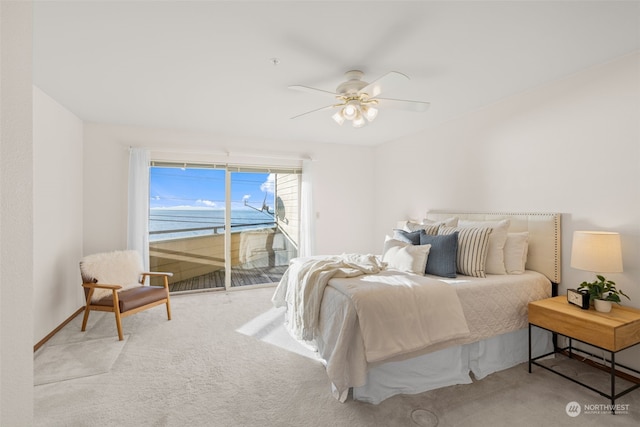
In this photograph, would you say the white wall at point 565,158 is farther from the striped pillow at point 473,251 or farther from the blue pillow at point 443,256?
the blue pillow at point 443,256

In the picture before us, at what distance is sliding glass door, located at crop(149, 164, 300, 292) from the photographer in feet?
15.1

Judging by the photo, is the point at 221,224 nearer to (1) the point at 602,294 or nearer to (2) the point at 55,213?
(2) the point at 55,213

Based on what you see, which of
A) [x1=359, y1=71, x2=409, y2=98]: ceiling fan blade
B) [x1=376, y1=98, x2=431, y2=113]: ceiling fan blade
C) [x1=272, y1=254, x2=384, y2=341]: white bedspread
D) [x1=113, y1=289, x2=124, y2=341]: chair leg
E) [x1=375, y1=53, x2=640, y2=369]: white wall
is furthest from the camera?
[x1=113, y1=289, x2=124, y2=341]: chair leg

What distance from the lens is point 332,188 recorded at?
543 centimetres

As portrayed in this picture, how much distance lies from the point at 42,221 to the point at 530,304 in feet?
15.4

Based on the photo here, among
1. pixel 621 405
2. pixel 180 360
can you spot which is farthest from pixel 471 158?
pixel 180 360

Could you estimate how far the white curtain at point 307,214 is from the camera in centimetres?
505

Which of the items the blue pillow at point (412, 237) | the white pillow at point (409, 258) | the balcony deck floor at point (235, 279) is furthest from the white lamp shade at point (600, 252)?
the balcony deck floor at point (235, 279)

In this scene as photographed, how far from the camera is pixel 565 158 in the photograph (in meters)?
2.74

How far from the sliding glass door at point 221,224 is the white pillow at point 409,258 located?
2.46 m

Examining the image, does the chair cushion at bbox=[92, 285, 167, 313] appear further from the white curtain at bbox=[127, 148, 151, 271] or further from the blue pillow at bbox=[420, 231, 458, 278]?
the blue pillow at bbox=[420, 231, 458, 278]

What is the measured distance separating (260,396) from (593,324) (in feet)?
7.87

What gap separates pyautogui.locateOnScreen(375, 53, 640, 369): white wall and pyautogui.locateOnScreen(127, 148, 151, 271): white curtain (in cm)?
415
